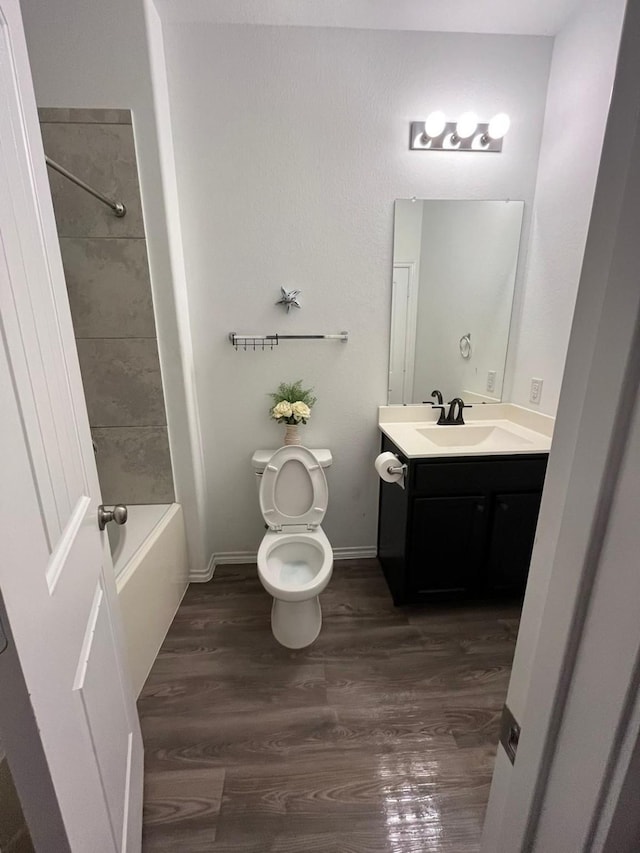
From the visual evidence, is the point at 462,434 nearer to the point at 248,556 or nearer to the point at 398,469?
the point at 398,469

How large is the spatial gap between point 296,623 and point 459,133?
243 cm

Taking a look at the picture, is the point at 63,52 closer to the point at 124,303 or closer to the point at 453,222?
the point at 124,303

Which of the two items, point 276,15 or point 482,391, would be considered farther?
point 482,391

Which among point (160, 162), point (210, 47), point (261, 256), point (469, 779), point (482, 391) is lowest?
point (469, 779)

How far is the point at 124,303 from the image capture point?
1.70 m

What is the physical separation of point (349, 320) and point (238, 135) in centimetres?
100

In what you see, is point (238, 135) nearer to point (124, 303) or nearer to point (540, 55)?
point (124, 303)

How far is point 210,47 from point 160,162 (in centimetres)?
59

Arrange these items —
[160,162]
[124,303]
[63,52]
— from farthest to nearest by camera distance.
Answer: [124,303] < [160,162] < [63,52]

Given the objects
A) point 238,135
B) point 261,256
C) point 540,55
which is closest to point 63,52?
point 238,135

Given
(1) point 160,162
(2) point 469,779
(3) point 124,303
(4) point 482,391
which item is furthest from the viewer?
(4) point 482,391

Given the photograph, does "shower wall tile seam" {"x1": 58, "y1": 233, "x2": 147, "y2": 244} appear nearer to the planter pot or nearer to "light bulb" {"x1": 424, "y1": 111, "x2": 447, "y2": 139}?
the planter pot

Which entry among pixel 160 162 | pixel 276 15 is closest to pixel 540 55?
pixel 276 15

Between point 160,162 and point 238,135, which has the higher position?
point 238,135
